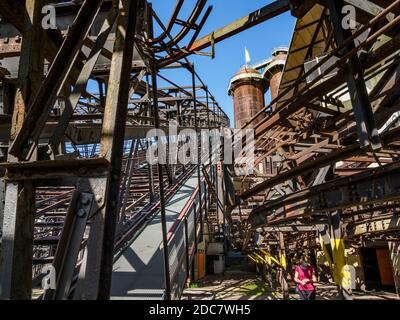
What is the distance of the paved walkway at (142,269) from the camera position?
5.02 meters

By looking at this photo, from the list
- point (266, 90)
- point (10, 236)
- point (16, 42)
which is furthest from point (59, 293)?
point (266, 90)

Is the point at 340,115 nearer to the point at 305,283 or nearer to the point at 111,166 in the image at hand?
the point at 111,166

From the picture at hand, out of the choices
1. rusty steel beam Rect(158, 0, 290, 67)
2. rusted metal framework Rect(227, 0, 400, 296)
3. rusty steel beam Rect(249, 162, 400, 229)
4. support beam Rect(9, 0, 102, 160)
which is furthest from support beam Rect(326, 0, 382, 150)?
support beam Rect(9, 0, 102, 160)

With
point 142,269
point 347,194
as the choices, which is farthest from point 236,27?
point 142,269

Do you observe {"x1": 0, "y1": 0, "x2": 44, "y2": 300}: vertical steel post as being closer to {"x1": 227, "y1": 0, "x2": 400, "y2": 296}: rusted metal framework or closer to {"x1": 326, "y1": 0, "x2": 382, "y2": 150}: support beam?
{"x1": 227, "y1": 0, "x2": 400, "y2": 296}: rusted metal framework

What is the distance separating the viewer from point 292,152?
28.6ft

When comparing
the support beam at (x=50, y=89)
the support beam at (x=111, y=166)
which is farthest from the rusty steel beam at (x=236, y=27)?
the support beam at (x=50, y=89)

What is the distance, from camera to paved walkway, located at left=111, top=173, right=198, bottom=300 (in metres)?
5.02

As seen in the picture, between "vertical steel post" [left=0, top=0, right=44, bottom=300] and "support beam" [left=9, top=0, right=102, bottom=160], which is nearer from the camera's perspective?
"vertical steel post" [left=0, top=0, right=44, bottom=300]

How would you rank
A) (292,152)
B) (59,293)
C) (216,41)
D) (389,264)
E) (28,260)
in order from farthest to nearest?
(389,264) < (292,152) < (216,41) < (28,260) < (59,293)

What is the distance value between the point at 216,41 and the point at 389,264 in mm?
20777

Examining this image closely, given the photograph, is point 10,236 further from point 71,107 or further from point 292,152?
point 292,152

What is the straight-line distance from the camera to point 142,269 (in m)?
5.70

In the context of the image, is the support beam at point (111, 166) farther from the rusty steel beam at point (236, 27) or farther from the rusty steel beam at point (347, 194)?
the rusty steel beam at point (347, 194)
